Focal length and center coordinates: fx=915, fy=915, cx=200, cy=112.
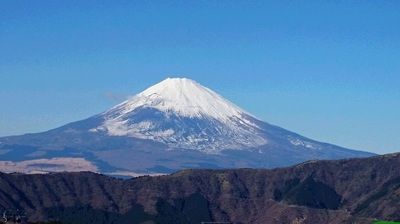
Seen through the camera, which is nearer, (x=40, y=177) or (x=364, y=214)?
(x=364, y=214)

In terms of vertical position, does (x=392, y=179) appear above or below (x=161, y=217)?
above

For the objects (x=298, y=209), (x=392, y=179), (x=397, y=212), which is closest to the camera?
(x=397, y=212)

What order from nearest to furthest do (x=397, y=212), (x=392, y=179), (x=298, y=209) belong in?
(x=397, y=212) < (x=298, y=209) < (x=392, y=179)

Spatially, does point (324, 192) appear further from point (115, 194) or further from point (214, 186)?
point (115, 194)

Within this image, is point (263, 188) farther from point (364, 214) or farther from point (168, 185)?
point (364, 214)

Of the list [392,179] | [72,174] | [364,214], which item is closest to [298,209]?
[364,214]

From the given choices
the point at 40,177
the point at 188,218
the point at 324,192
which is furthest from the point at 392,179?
the point at 40,177
